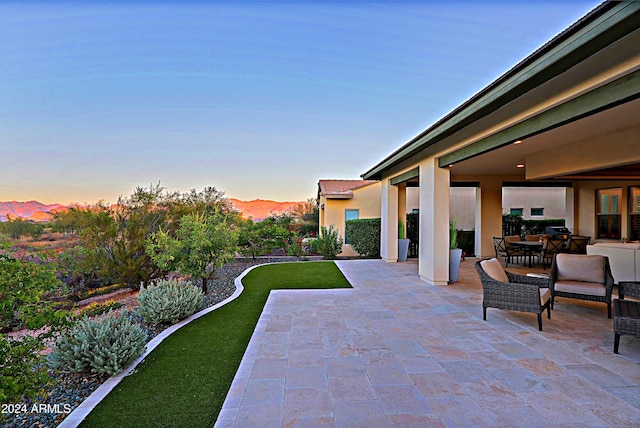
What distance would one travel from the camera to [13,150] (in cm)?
1060

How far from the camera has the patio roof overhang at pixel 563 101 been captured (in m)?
2.73

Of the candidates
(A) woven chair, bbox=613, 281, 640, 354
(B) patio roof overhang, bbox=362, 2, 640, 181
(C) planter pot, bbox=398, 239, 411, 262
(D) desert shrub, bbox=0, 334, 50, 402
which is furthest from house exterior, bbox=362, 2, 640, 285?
(D) desert shrub, bbox=0, 334, 50, 402

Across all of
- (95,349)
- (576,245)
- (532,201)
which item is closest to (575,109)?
(95,349)

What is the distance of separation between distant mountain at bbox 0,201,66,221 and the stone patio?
8877 millimetres

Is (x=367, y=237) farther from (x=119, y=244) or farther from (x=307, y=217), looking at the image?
(x=307, y=217)

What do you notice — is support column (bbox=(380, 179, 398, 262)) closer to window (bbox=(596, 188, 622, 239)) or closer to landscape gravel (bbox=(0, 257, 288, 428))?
window (bbox=(596, 188, 622, 239))

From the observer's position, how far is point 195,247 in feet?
25.3

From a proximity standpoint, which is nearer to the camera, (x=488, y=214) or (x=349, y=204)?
(x=488, y=214)

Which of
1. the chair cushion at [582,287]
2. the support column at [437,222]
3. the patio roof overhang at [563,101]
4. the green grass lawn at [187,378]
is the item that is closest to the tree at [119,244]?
the green grass lawn at [187,378]

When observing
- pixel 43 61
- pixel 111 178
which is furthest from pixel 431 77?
pixel 111 178

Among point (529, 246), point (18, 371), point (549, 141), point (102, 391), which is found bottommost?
point (102, 391)

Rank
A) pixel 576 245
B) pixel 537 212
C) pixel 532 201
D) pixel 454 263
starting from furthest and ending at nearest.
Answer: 1. pixel 537 212
2. pixel 532 201
3. pixel 576 245
4. pixel 454 263

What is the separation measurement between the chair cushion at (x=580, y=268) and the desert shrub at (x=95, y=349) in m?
7.01

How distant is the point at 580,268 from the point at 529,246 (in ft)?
17.4
